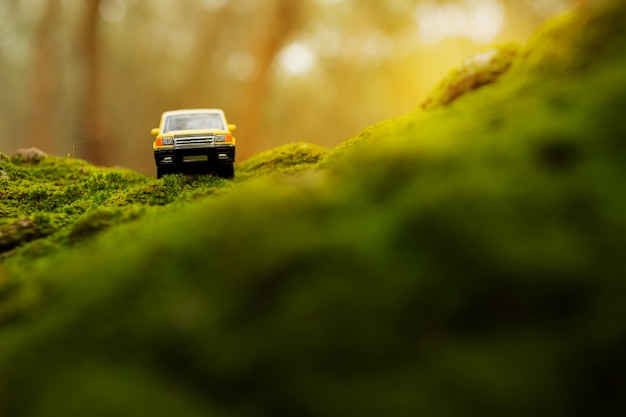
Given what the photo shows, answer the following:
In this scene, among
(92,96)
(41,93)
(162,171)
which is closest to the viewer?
(162,171)

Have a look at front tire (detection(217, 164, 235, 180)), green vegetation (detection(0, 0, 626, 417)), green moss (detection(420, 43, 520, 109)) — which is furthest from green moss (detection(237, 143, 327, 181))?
green vegetation (detection(0, 0, 626, 417))

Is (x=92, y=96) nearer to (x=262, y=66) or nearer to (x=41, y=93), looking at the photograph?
(x=262, y=66)

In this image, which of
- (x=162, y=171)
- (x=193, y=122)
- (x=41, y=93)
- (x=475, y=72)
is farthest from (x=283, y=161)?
(x=41, y=93)

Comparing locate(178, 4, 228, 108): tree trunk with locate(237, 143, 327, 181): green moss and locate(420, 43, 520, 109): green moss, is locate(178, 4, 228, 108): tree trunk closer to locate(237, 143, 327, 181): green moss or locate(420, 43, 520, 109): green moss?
locate(237, 143, 327, 181): green moss

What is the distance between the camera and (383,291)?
3822 mm

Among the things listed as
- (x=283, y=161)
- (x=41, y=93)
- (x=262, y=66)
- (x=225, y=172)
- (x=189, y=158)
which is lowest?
(x=225, y=172)

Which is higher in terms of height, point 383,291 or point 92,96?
point 92,96

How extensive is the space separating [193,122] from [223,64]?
32.1 m

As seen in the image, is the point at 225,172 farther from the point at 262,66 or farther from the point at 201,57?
the point at 201,57

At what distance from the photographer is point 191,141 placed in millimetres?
9766

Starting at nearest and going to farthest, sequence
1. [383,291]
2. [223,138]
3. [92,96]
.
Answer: [383,291]
[223,138]
[92,96]

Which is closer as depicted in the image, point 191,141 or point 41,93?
point 191,141

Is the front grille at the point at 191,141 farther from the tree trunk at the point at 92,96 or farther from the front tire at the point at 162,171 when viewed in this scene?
the tree trunk at the point at 92,96

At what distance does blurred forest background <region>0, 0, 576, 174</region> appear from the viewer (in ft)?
80.1
